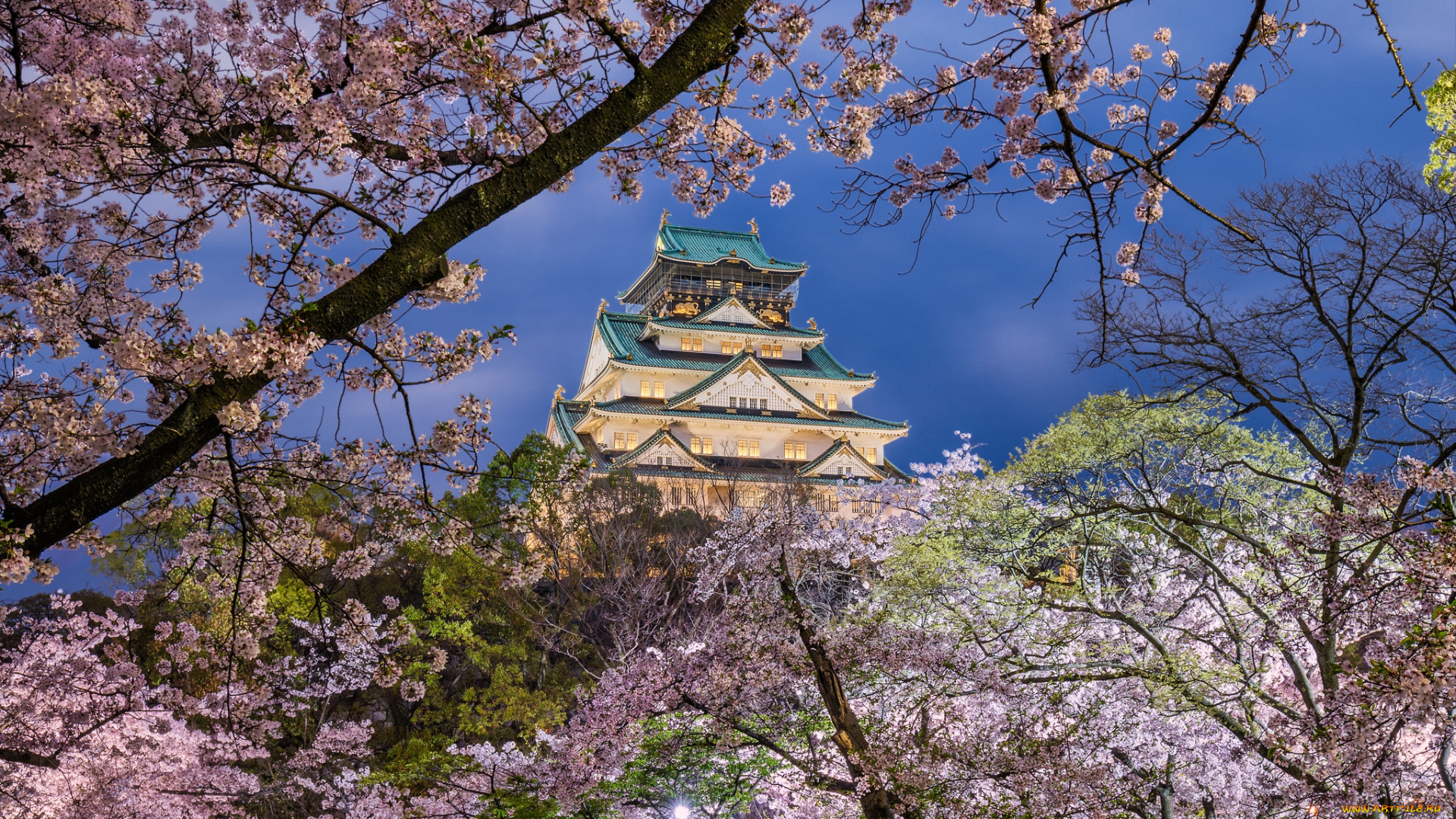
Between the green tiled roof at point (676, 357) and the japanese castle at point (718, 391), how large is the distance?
0.26 feet

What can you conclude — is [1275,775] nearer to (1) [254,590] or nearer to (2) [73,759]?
(1) [254,590]

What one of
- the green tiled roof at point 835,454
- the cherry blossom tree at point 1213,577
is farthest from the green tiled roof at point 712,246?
the cherry blossom tree at point 1213,577

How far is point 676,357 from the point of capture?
41.6m

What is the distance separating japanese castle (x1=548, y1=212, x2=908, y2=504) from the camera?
36.3m

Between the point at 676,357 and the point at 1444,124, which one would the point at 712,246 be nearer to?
the point at 676,357

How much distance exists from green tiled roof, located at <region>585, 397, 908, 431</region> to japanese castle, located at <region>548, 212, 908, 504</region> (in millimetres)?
54

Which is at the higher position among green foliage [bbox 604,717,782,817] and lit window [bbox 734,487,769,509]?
lit window [bbox 734,487,769,509]

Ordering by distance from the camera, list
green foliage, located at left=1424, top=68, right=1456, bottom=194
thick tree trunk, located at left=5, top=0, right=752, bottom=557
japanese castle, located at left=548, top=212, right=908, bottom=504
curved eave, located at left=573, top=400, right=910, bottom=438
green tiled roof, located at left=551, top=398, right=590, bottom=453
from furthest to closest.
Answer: green tiled roof, located at left=551, top=398, right=590, bottom=453 < curved eave, located at left=573, top=400, right=910, bottom=438 < japanese castle, located at left=548, top=212, right=908, bottom=504 < green foliage, located at left=1424, top=68, right=1456, bottom=194 < thick tree trunk, located at left=5, top=0, right=752, bottom=557

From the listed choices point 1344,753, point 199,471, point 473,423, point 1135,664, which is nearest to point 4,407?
point 199,471

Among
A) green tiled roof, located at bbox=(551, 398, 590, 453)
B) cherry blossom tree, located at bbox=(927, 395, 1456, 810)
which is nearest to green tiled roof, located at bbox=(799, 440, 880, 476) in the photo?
green tiled roof, located at bbox=(551, 398, 590, 453)

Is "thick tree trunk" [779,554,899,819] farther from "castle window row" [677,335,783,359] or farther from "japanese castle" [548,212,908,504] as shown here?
"castle window row" [677,335,783,359]

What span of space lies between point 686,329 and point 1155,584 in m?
31.8

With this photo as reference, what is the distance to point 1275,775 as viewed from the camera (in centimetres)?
1052

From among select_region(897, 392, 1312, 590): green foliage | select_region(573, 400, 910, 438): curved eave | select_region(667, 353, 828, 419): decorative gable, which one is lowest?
select_region(897, 392, 1312, 590): green foliage
